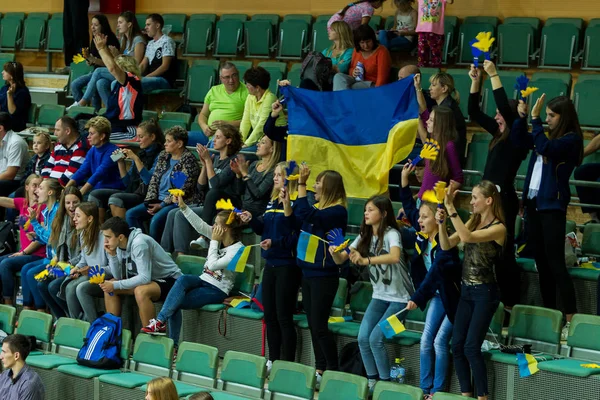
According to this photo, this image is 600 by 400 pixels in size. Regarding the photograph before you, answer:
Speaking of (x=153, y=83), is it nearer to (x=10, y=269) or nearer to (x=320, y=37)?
(x=320, y=37)

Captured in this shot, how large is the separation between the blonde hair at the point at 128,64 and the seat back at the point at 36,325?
346cm

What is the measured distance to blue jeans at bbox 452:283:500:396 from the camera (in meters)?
6.17

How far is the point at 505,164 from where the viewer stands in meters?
7.41

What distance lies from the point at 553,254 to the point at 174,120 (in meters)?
4.83

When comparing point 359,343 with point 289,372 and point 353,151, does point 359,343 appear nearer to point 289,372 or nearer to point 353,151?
point 289,372

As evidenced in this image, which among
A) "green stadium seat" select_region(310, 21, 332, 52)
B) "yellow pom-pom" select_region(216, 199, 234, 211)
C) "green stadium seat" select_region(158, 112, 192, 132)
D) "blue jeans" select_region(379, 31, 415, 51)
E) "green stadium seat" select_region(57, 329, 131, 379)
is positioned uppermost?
"green stadium seat" select_region(310, 21, 332, 52)

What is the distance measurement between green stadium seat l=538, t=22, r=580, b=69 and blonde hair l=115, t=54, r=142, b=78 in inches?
163

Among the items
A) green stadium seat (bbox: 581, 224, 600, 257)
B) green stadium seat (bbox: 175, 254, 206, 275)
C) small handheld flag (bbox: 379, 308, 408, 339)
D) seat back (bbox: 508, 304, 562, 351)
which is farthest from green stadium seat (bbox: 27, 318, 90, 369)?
green stadium seat (bbox: 581, 224, 600, 257)

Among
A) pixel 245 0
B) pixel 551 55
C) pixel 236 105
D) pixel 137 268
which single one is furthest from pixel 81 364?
pixel 245 0

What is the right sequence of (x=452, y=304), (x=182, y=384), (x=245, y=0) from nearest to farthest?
(x=452, y=304)
(x=182, y=384)
(x=245, y=0)

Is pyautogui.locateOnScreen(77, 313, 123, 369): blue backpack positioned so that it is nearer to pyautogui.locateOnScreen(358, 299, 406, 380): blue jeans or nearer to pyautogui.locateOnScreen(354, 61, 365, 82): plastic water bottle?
pyautogui.locateOnScreen(358, 299, 406, 380): blue jeans

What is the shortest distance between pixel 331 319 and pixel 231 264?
2.82ft

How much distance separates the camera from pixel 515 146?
7.34m

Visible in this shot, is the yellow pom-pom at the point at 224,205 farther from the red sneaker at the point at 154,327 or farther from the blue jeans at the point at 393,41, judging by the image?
the blue jeans at the point at 393,41
